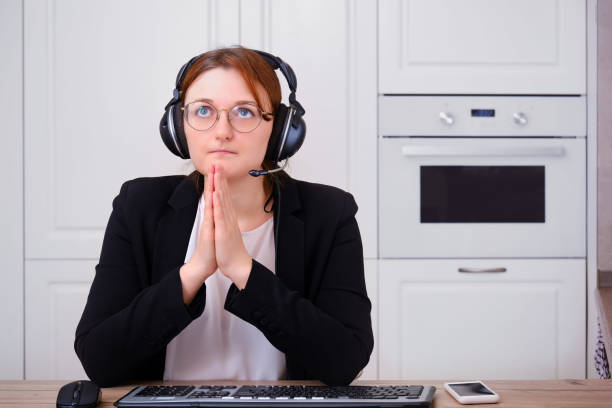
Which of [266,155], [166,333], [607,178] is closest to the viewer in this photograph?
[166,333]

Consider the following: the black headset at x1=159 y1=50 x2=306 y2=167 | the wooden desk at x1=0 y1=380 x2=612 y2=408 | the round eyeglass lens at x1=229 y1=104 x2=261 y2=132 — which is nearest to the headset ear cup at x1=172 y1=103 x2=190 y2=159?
the black headset at x1=159 y1=50 x2=306 y2=167

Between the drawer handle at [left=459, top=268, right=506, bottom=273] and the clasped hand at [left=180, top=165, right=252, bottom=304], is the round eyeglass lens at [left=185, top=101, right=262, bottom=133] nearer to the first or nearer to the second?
the clasped hand at [left=180, top=165, right=252, bottom=304]

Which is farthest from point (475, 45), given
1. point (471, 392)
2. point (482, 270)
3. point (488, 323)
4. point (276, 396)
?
point (276, 396)

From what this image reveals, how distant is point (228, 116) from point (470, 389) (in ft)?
1.98

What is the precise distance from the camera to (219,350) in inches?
47.4

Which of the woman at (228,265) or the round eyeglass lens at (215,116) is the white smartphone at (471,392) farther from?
the round eyeglass lens at (215,116)

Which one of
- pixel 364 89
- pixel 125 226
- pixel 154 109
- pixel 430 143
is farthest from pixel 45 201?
pixel 430 143

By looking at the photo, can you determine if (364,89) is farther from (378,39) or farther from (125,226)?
(125,226)

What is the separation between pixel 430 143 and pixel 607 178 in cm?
59

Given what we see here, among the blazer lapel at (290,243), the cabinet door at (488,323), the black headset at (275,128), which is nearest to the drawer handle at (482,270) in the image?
the cabinet door at (488,323)

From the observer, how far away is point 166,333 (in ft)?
3.35

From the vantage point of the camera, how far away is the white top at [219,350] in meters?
1.18

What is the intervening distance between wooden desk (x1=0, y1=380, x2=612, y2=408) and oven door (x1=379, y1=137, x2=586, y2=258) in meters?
1.12

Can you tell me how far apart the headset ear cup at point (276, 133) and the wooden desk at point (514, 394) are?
44 cm
